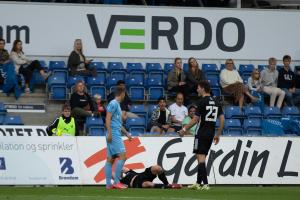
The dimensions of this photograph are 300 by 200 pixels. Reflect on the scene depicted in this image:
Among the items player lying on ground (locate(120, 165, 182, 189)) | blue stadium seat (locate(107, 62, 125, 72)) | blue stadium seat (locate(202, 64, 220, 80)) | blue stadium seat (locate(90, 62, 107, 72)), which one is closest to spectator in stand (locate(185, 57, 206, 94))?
blue stadium seat (locate(202, 64, 220, 80))

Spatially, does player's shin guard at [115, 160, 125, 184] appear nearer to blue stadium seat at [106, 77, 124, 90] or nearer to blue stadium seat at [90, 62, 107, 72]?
blue stadium seat at [106, 77, 124, 90]

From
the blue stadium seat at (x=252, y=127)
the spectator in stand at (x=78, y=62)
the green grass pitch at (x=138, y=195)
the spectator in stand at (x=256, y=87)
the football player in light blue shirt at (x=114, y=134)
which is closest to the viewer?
the green grass pitch at (x=138, y=195)

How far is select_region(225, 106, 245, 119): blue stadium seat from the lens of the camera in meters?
24.8

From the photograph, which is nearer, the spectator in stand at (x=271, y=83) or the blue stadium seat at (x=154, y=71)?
the blue stadium seat at (x=154, y=71)

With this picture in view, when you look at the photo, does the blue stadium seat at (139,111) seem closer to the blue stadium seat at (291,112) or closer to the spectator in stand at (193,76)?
the spectator in stand at (193,76)

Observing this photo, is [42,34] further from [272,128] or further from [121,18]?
[272,128]

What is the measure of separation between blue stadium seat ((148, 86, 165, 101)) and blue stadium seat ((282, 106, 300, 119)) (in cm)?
330

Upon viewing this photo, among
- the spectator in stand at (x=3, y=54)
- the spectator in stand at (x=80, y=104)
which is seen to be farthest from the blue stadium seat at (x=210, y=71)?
the spectator in stand at (x=3, y=54)

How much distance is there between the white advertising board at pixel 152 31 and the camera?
26.0 metres

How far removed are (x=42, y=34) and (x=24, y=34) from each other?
500 millimetres

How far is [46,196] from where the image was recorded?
51.4ft

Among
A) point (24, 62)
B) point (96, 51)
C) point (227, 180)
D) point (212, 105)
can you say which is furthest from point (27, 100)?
point (212, 105)

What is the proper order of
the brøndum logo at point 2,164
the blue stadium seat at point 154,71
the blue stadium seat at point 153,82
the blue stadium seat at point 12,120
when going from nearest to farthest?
1. the brøndum logo at point 2,164
2. the blue stadium seat at point 12,120
3. the blue stadium seat at point 153,82
4. the blue stadium seat at point 154,71

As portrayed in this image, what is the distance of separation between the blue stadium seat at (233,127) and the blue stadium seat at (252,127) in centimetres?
22
